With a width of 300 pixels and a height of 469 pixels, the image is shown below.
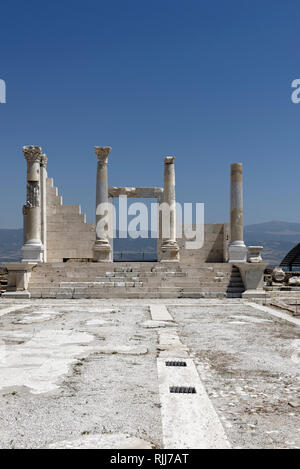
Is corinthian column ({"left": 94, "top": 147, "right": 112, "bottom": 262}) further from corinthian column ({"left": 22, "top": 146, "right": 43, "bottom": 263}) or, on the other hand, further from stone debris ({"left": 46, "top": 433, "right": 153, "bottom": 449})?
stone debris ({"left": 46, "top": 433, "right": 153, "bottom": 449})

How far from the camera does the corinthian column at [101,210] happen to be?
23766 mm

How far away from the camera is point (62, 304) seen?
48.9ft

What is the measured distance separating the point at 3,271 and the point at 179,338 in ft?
46.2

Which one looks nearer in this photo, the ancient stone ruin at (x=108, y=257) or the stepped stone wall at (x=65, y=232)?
the ancient stone ruin at (x=108, y=257)

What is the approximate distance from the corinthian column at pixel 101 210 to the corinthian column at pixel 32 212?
3468mm

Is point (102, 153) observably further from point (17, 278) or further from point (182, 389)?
point (182, 389)

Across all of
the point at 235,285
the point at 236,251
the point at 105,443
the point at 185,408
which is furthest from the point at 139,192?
the point at 105,443

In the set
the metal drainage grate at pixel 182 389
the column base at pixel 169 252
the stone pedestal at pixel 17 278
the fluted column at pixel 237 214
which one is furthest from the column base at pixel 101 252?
the metal drainage grate at pixel 182 389

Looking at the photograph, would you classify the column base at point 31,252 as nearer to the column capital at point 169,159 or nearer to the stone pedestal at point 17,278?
the stone pedestal at point 17,278

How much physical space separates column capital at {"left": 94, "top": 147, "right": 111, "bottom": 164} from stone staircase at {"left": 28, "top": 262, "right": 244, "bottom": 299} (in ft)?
23.7

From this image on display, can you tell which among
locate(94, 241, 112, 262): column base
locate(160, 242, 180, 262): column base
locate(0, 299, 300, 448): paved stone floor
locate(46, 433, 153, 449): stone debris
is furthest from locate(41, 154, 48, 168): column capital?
locate(46, 433, 153, 449): stone debris

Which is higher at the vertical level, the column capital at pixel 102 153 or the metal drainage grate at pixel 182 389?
the column capital at pixel 102 153

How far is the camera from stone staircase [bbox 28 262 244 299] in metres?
17.4
